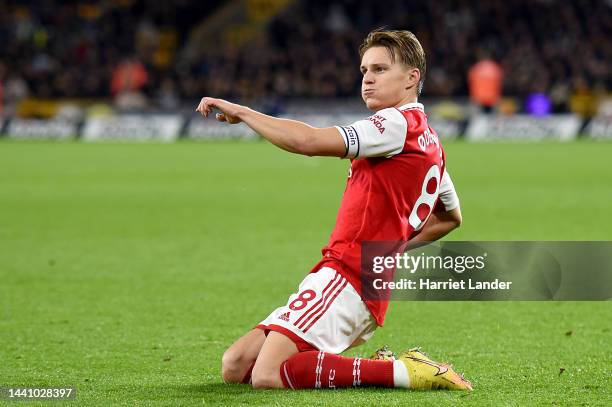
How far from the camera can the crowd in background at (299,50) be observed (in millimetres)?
30922

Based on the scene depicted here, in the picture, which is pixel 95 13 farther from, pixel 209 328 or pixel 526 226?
pixel 209 328

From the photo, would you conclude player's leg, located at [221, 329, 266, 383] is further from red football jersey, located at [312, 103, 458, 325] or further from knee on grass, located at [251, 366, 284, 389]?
red football jersey, located at [312, 103, 458, 325]

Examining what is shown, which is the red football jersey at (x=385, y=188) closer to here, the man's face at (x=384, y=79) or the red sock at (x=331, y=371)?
the man's face at (x=384, y=79)

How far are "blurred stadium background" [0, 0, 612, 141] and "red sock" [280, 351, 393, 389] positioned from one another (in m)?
22.6

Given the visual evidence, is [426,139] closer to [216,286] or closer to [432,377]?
[432,377]

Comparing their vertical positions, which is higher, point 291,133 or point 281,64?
point 281,64

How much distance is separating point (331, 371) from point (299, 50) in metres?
29.7

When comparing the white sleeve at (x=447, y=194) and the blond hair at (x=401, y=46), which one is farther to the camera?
the white sleeve at (x=447, y=194)

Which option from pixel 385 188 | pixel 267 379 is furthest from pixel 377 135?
pixel 267 379

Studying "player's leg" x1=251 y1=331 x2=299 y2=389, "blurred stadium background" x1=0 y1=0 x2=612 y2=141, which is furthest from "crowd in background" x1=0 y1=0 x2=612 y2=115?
"player's leg" x1=251 y1=331 x2=299 y2=389

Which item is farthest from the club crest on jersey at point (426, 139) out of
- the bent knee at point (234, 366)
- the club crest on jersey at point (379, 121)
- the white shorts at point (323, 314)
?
the bent knee at point (234, 366)

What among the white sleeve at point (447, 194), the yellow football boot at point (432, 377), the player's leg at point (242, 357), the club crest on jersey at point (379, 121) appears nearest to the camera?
the club crest on jersey at point (379, 121)

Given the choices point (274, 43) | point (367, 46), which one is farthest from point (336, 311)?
point (274, 43)

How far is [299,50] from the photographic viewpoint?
112 feet
